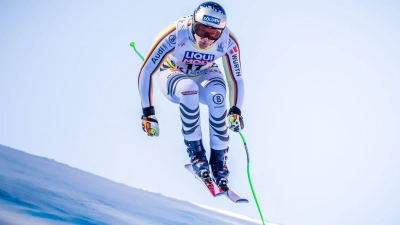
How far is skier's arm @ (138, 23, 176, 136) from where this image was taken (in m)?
4.35

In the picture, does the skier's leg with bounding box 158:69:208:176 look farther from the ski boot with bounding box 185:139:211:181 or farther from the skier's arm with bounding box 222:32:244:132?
the skier's arm with bounding box 222:32:244:132

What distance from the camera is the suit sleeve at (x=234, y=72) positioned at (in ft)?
15.5

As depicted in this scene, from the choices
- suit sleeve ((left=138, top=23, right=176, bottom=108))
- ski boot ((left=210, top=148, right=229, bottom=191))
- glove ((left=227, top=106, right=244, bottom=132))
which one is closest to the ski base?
ski boot ((left=210, top=148, right=229, bottom=191))

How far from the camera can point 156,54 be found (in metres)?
4.37

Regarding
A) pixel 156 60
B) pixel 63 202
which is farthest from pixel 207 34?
pixel 63 202

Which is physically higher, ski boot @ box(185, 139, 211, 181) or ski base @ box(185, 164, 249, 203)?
ski boot @ box(185, 139, 211, 181)

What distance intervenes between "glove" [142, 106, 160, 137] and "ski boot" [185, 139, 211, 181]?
0.51 metres

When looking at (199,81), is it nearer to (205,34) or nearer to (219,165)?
(205,34)

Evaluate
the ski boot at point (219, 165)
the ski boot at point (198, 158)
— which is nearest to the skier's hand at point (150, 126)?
the ski boot at point (198, 158)

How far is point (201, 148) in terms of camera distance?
4500mm

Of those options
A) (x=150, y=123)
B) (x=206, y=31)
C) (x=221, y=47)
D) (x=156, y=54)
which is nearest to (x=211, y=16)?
(x=206, y=31)

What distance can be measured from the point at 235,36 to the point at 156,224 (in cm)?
411

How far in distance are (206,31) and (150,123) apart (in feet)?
4.58

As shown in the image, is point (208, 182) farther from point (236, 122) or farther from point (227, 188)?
point (236, 122)
